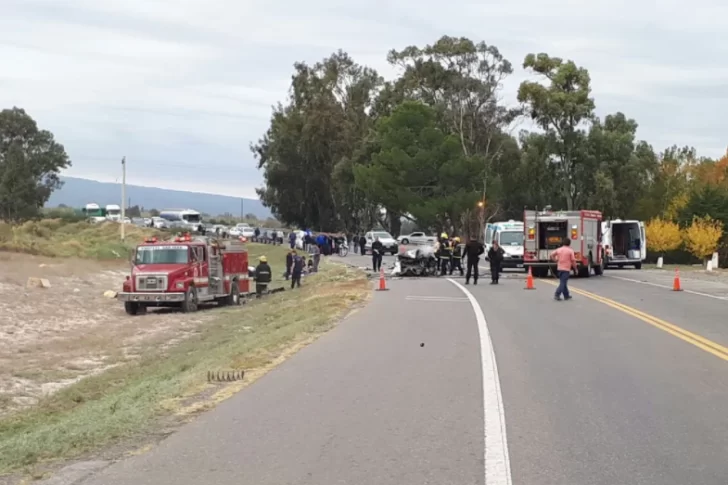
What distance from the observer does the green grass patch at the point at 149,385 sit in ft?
27.8

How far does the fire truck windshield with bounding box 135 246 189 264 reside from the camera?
102 feet

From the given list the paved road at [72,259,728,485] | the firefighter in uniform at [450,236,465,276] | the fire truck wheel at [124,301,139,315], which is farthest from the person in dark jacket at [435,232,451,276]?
the paved road at [72,259,728,485]

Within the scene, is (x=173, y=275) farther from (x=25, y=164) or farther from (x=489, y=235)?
(x=25, y=164)

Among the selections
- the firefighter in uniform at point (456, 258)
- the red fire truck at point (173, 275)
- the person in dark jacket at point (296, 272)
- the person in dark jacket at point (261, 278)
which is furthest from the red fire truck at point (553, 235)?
the red fire truck at point (173, 275)

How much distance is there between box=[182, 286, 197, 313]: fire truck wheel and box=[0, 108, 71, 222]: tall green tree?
85623 mm

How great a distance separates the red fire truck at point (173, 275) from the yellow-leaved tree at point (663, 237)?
44593 millimetres

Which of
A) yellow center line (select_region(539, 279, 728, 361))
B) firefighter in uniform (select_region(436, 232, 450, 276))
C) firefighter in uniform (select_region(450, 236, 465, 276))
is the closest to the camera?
yellow center line (select_region(539, 279, 728, 361))

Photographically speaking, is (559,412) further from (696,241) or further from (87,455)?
(696,241)

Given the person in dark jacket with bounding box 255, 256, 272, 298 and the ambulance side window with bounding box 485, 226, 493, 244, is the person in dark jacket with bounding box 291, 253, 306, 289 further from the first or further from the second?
the ambulance side window with bounding box 485, 226, 493, 244

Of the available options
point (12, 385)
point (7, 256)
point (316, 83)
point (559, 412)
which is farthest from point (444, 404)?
point (316, 83)

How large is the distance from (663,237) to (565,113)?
43.1 ft

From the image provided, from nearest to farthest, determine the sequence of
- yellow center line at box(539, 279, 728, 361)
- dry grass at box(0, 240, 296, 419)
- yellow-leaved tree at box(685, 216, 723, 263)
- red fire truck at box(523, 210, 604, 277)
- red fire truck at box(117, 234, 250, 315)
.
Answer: yellow center line at box(539, 279, 728, 361), dry grass at box(0, 240, 296, 419), red fire truck at box(117, 234, 250, 315), red fire truck at box(523, 210, 604, 277), yellow-leaved tree at box(685, 216, 723, 263)

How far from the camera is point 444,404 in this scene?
957cm

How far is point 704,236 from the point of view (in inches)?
2520
